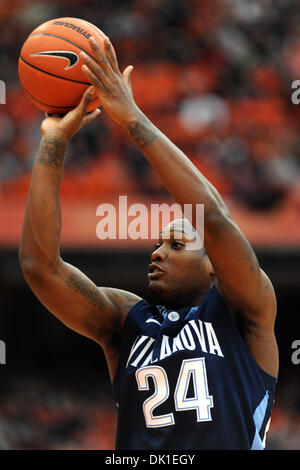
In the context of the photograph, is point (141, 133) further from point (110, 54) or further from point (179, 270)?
point (179, 270)

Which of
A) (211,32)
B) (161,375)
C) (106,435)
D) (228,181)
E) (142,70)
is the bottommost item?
(106,435)

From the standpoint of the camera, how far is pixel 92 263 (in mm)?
9766

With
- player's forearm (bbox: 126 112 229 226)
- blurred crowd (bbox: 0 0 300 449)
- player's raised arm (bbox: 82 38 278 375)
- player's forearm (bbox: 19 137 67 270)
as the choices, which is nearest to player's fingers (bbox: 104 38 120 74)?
player's raised arm (bbox: 82 38 278 375)

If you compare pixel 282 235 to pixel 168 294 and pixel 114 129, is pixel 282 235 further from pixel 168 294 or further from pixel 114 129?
pixel 168 294

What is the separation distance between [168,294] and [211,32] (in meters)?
7.69

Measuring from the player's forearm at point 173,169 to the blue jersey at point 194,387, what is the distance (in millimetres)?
568

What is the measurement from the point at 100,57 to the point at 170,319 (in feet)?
4.38

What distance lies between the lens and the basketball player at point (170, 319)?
10.1 feet

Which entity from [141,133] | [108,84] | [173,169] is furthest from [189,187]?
[108,84]

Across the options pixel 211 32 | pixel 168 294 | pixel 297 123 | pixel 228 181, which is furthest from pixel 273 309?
pixel 211 32

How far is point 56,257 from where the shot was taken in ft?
11.0

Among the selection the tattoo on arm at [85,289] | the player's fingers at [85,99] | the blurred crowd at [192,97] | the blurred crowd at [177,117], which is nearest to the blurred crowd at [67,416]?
the blurred crowd at [177,117]

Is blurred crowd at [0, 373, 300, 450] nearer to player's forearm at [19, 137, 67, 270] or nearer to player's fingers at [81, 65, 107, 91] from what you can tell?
player's forearm at [19, 137, 67, 270]
